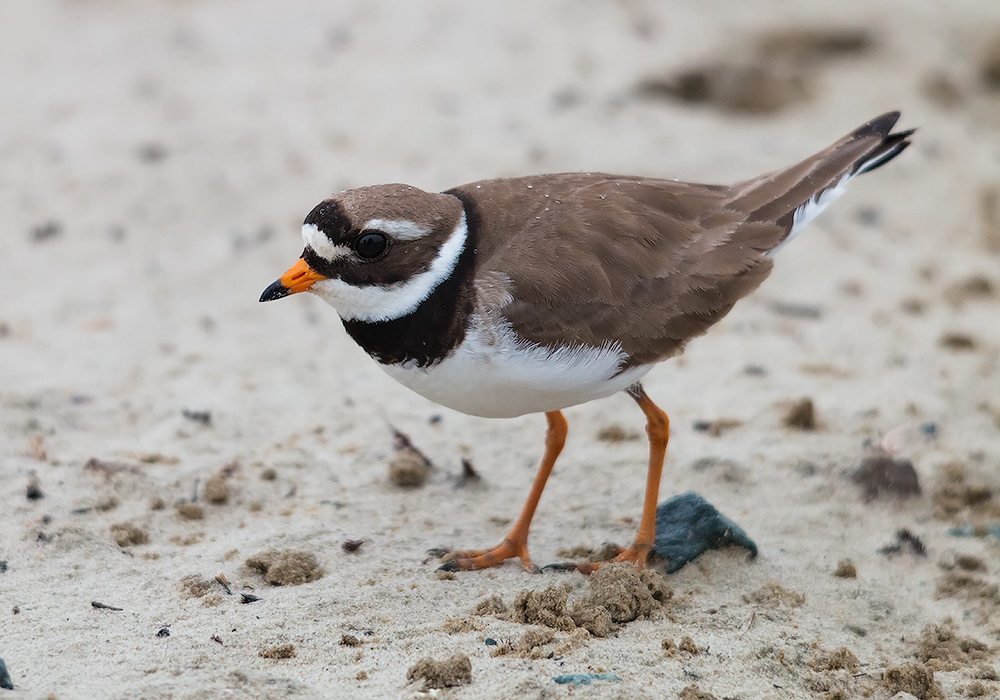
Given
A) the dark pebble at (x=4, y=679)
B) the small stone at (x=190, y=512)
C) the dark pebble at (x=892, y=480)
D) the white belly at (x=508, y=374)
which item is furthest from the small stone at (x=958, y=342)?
the dark pebble at (x=4, y=679)

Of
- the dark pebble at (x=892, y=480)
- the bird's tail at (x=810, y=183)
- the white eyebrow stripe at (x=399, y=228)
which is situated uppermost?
the bird's tail at (x=810, y=183)

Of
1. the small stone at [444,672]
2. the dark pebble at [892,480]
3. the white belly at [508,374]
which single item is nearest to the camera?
the small stone at [444,672]

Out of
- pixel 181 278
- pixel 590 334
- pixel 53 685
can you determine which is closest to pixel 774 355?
pixel 590 334

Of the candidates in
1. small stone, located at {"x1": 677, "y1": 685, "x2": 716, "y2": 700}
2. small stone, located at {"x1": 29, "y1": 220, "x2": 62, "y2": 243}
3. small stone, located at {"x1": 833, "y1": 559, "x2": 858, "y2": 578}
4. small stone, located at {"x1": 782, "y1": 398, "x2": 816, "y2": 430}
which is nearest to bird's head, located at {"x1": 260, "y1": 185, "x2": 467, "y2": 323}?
small stone, located at {"x1": 677, "y1": 685, "x2": 716, "y2": 700}

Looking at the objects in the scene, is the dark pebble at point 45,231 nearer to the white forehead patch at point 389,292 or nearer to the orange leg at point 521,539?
the white forehead patch at point 389,292

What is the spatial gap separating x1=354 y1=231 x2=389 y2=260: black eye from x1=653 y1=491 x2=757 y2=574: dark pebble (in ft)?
5.77

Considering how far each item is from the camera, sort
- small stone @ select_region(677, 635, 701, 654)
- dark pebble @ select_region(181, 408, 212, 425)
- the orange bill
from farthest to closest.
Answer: dark pebble @ select_region(181, 408, 212, 425)
the orange bill
small stone @ select_region(677, 635, 701, 654)

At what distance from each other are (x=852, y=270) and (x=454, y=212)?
14.3 ft

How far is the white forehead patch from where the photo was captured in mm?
4168

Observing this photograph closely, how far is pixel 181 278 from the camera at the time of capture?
7270 mm

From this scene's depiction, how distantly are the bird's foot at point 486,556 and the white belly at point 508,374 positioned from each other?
675 mm

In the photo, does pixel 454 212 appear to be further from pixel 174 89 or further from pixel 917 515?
pixel 174 89

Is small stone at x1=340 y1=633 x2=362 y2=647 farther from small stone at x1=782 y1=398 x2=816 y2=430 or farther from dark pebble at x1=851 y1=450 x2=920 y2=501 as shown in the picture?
small stone at x1=782 y1=398 x2=816 y2=430

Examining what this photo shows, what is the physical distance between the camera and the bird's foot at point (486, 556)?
458cm
